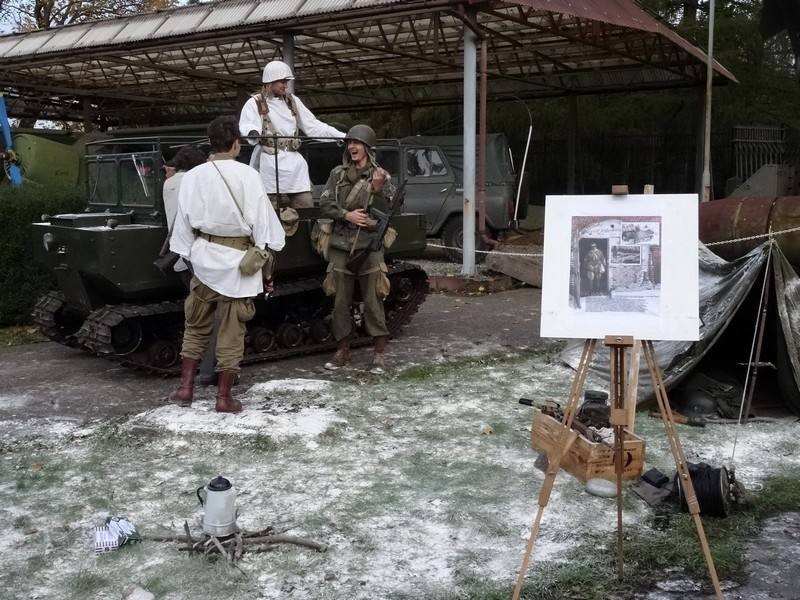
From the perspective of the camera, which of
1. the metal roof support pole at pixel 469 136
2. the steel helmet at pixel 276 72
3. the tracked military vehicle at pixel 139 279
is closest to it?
the tracked military vehicle at pixel 139 279

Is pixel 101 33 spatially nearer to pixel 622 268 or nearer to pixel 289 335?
pixel 289 335

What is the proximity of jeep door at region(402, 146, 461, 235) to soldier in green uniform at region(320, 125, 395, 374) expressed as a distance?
6751mm

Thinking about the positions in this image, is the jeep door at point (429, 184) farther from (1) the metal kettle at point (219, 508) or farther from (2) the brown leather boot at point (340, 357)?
(1) the metal kettle at point (219, 508)

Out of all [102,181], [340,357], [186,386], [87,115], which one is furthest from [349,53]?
[186,386]

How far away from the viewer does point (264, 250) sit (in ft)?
19.7

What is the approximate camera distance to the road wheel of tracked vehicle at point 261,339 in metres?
7.54

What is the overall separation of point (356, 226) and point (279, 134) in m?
1.12

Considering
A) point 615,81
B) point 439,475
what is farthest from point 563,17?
point 439,475

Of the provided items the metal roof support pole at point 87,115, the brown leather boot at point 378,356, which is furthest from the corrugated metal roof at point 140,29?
the brown leather boot at point 378,356

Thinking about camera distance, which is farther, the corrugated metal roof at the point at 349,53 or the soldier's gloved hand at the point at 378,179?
the corrugated metal roof at the point at 349,53

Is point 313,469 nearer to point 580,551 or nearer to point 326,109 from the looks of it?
point 580,551

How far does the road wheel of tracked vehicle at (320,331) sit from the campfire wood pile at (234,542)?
389 cm

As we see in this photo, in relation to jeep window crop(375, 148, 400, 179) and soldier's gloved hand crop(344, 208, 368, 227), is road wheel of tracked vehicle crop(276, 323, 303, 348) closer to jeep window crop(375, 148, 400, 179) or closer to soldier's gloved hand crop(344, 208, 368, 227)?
soldier's gloved hand crop(344, 208, 368, 227)

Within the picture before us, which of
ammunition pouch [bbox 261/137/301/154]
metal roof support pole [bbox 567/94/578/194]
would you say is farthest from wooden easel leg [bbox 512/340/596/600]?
metal roof support pole [bbox 567/94/578/194]
